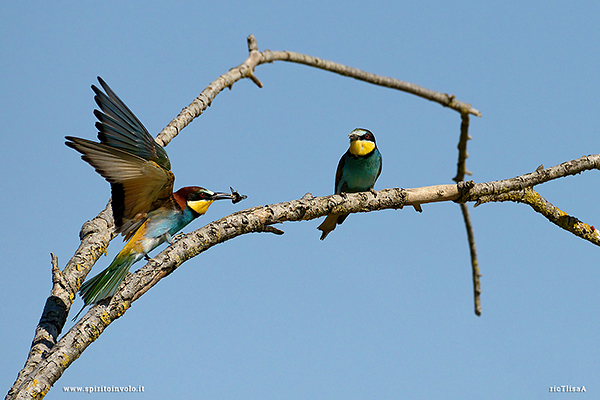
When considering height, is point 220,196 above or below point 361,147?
below

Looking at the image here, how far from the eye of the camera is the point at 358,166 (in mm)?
4980

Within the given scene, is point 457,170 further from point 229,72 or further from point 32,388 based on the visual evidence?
point 32,388

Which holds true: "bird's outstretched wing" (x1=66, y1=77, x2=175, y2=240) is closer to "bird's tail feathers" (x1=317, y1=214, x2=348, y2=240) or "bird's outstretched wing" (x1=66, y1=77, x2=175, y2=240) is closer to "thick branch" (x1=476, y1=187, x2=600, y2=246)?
"bird's tail feathers" (x1=317, y1=214, x2=348, y2=240)

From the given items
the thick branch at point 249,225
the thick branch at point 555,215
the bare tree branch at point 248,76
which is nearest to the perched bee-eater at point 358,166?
the bare tree branch at point 248,76

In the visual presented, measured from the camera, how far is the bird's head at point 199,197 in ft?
12.6

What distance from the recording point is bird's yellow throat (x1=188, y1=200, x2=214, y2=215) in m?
3.85

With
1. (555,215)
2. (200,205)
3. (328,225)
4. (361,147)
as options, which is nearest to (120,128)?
(200,205)

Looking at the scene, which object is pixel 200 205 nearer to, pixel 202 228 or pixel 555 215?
pixel 202 228

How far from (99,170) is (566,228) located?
3431mm

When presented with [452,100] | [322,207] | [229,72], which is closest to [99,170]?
[322,207]

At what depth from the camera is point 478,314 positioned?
421 cm

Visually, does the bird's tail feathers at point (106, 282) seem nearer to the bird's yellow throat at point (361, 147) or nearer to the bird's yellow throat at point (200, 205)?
the bird's yellow throat at point (200, 205)

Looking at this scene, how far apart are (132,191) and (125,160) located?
0.29 m

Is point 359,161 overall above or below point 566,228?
above
